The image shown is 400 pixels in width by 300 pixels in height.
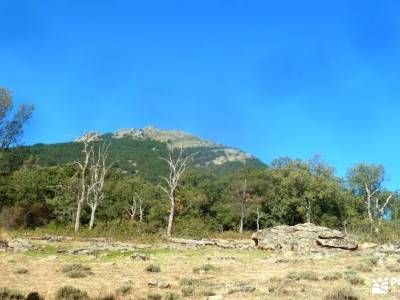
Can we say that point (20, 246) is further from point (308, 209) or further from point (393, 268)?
point (308, 209)

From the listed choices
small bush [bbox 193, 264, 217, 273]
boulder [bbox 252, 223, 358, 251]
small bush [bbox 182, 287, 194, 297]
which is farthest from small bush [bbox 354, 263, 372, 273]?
boulder [bbox 252, 223, 358, 251]

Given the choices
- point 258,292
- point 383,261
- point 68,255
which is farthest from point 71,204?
point 258,292

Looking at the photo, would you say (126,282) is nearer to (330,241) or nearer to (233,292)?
(233,292)

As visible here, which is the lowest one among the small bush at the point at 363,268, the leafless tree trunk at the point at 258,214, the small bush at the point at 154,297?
the small bush at the point at 154,297

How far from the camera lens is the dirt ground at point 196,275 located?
12.4 m

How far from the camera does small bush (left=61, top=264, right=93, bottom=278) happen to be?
601 inches

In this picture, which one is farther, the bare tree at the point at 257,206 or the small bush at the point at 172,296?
the bare tree at the point at 257,206

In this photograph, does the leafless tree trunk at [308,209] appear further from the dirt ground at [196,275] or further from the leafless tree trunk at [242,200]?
the dirt ground at [196,275]

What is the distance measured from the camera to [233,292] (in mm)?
12484

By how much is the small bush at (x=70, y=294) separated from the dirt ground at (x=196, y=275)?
275 millimetres

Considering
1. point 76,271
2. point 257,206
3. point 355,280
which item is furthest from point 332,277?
point 257,206

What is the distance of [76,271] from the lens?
1569 centimetres

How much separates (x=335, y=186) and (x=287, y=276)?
6400cm

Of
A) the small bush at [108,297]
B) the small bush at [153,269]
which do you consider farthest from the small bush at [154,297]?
the small bush at [153,269]
